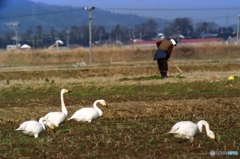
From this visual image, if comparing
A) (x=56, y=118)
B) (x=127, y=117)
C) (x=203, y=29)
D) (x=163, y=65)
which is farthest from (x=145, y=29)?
(x=56, y=118)

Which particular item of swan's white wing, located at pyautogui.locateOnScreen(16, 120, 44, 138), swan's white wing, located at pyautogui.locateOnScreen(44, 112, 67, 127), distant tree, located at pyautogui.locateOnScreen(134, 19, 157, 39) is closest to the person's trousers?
swan's white wing, located at pyautogui.locateOnScreen(44, 112, 67, 127)


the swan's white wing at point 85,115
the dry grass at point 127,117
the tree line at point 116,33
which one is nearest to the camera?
the dry grass at point 127,117

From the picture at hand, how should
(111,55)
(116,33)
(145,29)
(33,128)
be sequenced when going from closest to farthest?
1. (33,128)
2. (111,55)
3. (116,33)
4. (145,29)

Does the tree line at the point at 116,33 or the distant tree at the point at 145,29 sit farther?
the distant tree at the point at 145,29

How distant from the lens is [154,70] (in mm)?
41969

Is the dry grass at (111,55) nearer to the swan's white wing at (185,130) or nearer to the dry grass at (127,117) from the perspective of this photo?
the dry grass at (127,117)

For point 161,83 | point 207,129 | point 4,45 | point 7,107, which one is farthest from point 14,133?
point 4,45

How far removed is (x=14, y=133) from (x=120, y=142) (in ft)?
10.2

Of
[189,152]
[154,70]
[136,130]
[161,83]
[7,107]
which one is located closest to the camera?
[189,152]

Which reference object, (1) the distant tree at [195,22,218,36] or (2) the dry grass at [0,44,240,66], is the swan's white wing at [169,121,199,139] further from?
(1) the distant tree at [195,22,218,36]

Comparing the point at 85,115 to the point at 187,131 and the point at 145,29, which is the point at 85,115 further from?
the point at 145,29

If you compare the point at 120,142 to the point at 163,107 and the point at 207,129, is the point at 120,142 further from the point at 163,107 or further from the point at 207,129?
the point at 163,107

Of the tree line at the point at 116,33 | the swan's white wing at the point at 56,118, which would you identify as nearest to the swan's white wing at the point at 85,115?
the swan's white wing at the point at 56,118

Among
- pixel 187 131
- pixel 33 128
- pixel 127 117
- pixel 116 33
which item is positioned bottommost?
pixel 116 33
